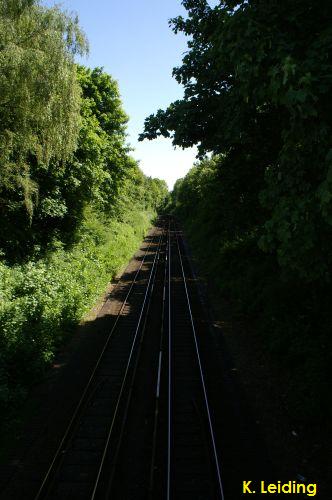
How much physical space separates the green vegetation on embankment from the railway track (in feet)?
6.94

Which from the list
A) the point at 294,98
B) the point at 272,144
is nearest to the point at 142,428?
the point at 294,98

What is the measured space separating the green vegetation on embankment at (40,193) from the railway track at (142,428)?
211cm

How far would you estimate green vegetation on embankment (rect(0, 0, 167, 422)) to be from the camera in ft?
39.2

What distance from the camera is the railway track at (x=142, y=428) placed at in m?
7.27

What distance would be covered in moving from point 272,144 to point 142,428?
341 inches

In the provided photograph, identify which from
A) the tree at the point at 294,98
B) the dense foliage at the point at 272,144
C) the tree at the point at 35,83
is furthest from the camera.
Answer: the tree at the point at 35,83

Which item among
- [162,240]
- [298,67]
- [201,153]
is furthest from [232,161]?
[162,240]

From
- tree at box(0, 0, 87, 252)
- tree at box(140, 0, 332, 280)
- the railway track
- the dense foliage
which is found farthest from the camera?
tree at box(0, 0, 87, 252)

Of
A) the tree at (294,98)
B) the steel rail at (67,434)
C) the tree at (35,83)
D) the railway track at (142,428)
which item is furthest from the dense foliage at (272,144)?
the steel rail at (67,434)

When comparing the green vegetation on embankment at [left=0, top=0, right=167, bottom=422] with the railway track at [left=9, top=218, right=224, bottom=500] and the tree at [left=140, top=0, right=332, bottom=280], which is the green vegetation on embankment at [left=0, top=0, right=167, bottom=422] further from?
the tree at [left=140, top=0, right=332, bottom=280]

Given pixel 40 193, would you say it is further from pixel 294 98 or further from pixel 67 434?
pixel 294 98

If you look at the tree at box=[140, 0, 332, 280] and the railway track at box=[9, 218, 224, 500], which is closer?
the tree at box=[140, 0, 332, 280]

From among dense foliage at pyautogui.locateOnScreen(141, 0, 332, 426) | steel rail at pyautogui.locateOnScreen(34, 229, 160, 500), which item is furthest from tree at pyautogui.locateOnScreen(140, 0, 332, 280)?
steel rail at pyautogui.locateOnScreen(34, 229, 160, 500)

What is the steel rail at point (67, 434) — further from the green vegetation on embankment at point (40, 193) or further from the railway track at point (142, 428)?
the green vegetation on embankment at point (40, 193)
